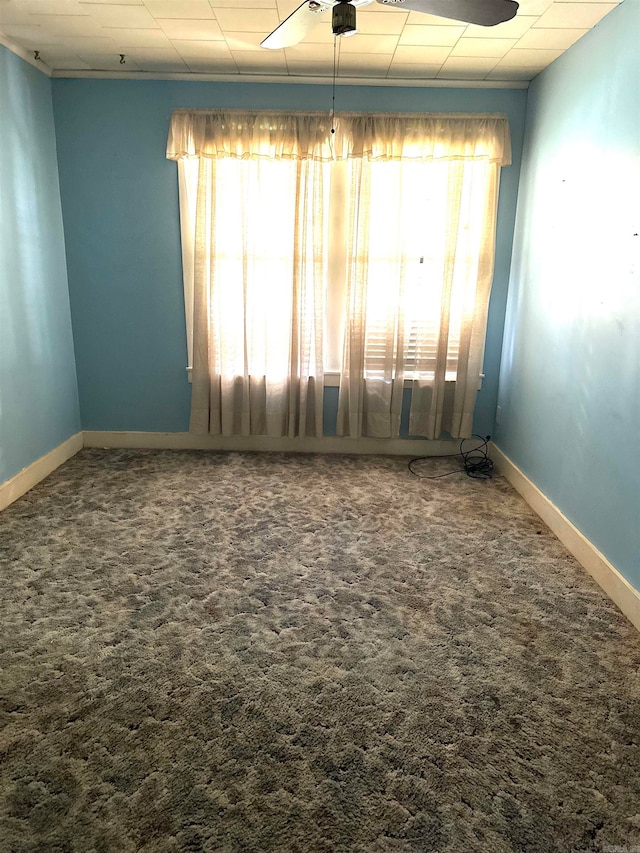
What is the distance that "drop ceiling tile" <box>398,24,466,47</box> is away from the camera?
2.89 meters

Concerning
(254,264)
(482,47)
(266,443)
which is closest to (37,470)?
(266,443)

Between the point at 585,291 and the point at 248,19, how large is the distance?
2.19 m

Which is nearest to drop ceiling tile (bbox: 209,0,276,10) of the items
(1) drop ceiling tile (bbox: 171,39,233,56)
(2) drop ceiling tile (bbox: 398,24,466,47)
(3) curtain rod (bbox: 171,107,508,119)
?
(1) drop ceiling tile (bbox: 171,39,233,56)

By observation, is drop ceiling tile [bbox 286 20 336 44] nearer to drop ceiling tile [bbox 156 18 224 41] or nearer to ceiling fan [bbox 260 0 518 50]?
drop ceiling tile [bbox 156 18 224 41]

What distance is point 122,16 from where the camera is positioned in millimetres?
2867

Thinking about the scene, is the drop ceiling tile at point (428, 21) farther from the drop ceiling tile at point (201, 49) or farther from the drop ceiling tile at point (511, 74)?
the drop ceiling tile at point (201, 49)

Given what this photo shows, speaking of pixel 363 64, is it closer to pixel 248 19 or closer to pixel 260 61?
pixel 260 61

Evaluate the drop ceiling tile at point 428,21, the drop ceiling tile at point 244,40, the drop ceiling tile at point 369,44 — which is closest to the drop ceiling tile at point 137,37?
the drop ceiling tile at point 244,40

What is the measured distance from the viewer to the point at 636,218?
2395 millimetres

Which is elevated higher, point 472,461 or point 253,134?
point 253,134

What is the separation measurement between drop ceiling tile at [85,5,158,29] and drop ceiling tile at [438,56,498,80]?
1.72 m

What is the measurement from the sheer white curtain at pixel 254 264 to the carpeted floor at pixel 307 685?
3.65 feet

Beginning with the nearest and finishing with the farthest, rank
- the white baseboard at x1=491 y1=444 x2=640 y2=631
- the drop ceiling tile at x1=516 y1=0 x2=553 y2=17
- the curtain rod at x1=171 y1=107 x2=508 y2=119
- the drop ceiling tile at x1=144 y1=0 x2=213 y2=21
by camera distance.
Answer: the white baseboard at x1=491 y1=444 x2=640 y2=631, the drop ceiling tile at x1=516 y1=0 x2=553 y2=17, the drop ceiling tile at x1=144 y1=0 x2=213 y2=21, the curtain rod at x1=171 y1=107 x2=508 y2=119

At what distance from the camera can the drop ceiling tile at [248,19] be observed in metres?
2.76
